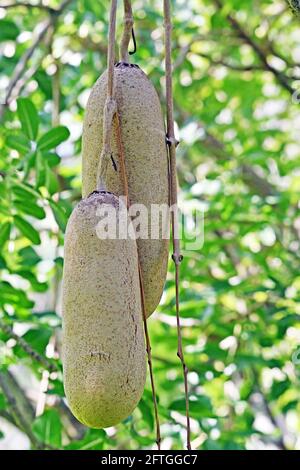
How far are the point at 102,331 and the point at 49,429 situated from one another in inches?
26.0

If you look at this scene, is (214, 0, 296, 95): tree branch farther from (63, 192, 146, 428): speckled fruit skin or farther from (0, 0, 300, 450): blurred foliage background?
(63, 192, 146, 428): speckled fruit skin

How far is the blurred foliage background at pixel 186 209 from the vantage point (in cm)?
117

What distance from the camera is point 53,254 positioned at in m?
1.46

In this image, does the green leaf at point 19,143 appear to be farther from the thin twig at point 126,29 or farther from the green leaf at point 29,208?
the thin twig at point 126,29

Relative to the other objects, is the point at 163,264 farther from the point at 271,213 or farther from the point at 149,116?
the point at 271,213

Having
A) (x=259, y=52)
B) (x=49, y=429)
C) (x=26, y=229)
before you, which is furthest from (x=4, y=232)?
(x=259, y=52)

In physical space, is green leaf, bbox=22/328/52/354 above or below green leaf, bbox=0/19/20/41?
below

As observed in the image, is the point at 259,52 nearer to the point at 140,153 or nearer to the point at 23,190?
the point at 23,190

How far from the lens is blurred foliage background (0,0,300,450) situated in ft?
3.85

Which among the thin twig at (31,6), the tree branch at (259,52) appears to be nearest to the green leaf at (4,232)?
the thin twig at (31,6)

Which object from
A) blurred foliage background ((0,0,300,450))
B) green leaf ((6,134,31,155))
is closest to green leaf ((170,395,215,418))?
blurred foliage background ((0,0,300,450))

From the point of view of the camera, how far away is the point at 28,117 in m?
1.10
